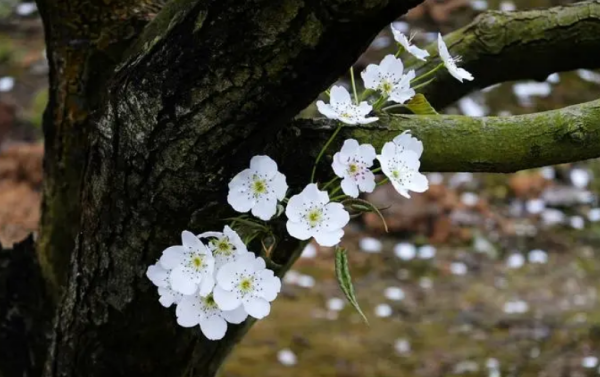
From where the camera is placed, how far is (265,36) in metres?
0.88

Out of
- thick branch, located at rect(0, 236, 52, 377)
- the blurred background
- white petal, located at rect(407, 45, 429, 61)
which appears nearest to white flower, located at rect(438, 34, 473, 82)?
white petal, located at rect(407, 45, 429, 61)

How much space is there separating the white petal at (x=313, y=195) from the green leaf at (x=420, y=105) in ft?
0.78

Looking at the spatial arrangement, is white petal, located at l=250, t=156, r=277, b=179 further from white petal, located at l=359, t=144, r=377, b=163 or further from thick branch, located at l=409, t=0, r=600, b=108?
thick branch, located at l=409, t=0, r=600, b=108

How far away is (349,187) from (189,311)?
0.86 ft

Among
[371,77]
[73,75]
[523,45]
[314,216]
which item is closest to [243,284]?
[314,216]

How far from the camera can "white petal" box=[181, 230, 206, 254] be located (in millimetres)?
967

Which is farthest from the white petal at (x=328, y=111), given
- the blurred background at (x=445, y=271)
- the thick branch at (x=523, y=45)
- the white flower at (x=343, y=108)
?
the blurred background at (x=445, y=271)

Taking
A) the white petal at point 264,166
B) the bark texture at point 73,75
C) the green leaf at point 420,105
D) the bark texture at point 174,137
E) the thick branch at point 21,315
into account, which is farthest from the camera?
the thick branch at point 21,315

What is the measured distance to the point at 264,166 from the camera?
38.7 inches

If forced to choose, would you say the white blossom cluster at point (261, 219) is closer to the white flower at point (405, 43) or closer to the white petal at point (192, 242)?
the white petal at point (192, 242)

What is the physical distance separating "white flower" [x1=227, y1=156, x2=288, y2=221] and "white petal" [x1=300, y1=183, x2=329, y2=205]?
3 cm

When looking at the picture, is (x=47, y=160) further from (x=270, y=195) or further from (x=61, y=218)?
(x=270, y=195)

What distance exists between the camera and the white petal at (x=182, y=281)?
97 cm

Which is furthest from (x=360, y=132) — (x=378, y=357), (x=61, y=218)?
(x=378, y=357)
